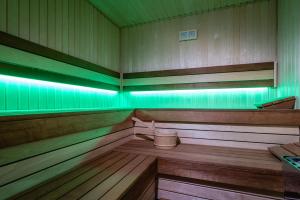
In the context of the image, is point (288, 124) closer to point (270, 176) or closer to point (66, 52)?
point (270, 176)

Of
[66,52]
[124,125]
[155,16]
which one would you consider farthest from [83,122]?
[155,16]

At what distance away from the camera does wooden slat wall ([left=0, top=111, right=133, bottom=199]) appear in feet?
3.10

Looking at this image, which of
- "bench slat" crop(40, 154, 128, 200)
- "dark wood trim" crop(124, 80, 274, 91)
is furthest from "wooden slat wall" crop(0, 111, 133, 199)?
"dark wood trim" crop(124, 80, 274, 91)

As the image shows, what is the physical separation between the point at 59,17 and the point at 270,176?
8.99 ft

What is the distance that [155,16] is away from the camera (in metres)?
3.05

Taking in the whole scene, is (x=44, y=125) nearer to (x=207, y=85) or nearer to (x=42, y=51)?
(x=42, y=51)

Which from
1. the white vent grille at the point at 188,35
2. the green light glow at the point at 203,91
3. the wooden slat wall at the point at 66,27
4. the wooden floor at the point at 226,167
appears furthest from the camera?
the white vent grille at the point at 188,35

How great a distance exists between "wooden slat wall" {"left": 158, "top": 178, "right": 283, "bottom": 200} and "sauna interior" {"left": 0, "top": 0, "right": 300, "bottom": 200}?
0.01 meters

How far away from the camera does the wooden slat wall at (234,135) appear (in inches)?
69.6

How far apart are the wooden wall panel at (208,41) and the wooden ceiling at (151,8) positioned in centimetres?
11

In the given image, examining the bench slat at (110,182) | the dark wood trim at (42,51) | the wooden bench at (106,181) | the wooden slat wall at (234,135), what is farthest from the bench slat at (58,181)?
the dark wood trim at (42,51)

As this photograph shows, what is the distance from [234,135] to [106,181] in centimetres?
149

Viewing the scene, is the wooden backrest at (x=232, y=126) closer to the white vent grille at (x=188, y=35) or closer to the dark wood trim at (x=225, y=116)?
the dark wood trim at (x=225, y=116)

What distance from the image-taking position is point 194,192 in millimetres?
1642
